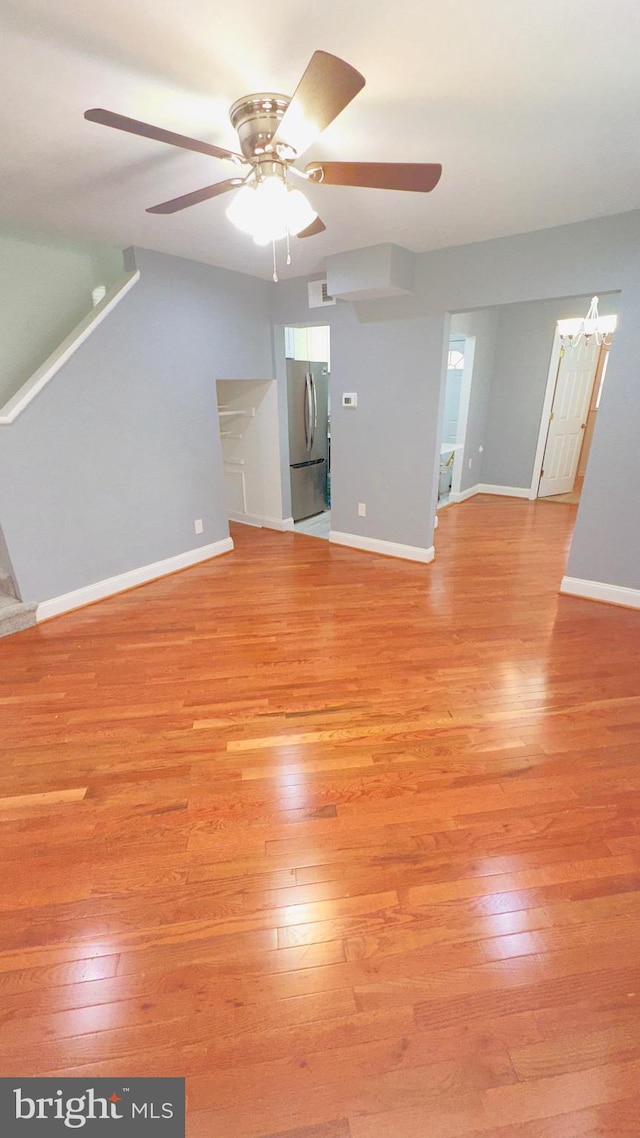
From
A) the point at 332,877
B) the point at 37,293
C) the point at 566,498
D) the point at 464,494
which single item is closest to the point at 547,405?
the point at 566,498

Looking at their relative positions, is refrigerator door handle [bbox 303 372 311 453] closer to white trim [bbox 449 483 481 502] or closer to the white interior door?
white trim [bbox 449 483 481 502]

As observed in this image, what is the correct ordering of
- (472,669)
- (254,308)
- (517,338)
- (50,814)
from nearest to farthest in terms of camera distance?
(50,814), (472,669), (254,308), (517,338)

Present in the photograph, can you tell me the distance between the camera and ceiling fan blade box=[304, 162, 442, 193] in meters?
1.46

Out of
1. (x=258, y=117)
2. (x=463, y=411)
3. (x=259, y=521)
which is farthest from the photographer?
(x=463, y=411)

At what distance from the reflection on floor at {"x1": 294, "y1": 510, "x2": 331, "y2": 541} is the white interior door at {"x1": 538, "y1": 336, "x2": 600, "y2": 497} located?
130 inches

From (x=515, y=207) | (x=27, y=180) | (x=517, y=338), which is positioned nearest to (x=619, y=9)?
(x=515, y=207)

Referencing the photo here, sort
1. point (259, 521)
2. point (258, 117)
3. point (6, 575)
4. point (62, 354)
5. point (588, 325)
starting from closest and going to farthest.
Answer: point (258, 117)
point (62, 354)
point (6, 575)
point (588, 325)
point (259, 521)

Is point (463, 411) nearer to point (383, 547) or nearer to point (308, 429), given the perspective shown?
point (308, 429)

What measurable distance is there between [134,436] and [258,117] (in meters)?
2.33

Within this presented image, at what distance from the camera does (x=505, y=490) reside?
6699 millimetres

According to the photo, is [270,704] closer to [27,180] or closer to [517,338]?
[27,180]

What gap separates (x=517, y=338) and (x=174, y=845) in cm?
688

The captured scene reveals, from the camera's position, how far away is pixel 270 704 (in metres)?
2.30

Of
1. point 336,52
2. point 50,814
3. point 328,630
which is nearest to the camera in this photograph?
point 336,52
